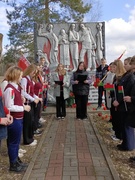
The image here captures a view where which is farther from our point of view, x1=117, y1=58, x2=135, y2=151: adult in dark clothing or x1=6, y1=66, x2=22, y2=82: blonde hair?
x1=117, y1=58, x2=135, y2=151: adult in dark clothing

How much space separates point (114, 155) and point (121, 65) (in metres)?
1.82

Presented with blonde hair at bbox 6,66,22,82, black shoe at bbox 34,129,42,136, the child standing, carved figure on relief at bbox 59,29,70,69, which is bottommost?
black shoe at bbox 34,129,42,136

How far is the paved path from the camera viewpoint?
4461 mm

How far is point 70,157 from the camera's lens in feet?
17.4

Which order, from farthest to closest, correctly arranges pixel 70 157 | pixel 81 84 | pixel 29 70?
1. pixel 81 84
2. pixel 29 70
3. pixel 70 157

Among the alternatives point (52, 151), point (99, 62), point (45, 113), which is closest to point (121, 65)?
point (52, 151)

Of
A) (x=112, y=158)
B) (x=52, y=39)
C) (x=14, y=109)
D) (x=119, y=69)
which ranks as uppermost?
(x=52, y=39)

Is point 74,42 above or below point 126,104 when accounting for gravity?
above

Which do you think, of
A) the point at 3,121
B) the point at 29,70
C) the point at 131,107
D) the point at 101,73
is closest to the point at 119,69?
the point at 131,107

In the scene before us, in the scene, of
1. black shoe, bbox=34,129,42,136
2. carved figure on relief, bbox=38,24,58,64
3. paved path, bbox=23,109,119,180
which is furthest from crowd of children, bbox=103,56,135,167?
carved figure on relief, bbox=38,24,58,64

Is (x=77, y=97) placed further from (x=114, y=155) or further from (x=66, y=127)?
A: (x=114, y=155)

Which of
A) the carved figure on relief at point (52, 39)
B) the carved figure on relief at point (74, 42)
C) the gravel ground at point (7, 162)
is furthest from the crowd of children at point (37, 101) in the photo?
the carved figure on relief at point (74, 42)

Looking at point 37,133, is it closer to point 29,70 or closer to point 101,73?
point 29,70

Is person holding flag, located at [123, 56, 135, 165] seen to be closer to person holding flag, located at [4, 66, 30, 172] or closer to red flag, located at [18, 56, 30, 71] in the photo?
person holding flag, located at [4, 66, 30, 172]
